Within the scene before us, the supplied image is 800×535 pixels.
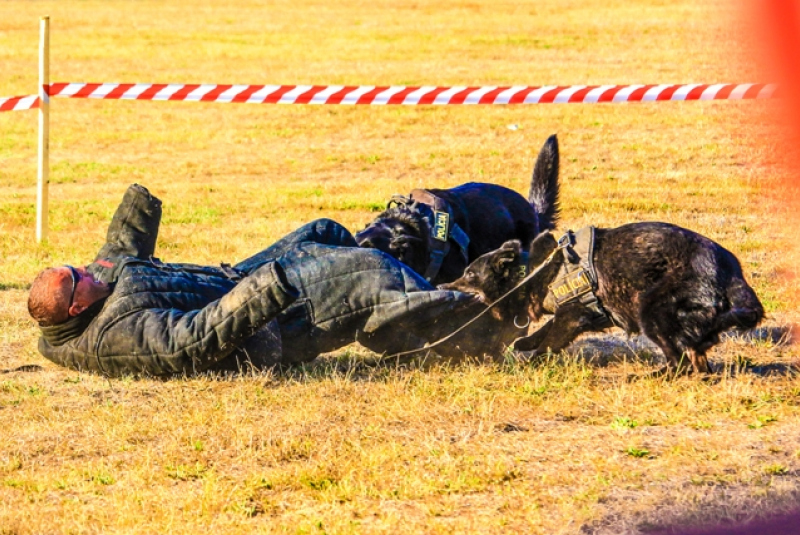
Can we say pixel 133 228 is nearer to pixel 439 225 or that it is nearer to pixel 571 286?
pixel 439 225

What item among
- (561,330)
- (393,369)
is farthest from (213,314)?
(561,330)

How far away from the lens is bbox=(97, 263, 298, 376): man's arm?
5.71 metres

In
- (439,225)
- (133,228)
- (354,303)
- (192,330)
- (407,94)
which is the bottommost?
(192,330)

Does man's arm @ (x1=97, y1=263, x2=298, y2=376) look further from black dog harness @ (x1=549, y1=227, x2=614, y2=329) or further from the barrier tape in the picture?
the barrier tape

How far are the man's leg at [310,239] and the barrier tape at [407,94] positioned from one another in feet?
12.8

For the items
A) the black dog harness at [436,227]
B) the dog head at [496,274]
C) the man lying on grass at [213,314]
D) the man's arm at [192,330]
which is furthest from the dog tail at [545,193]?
the man's arm at [192,330]

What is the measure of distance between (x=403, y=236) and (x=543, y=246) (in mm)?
1092

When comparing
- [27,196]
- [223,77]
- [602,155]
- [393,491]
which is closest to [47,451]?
[393,491]

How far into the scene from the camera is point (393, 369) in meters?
6.59

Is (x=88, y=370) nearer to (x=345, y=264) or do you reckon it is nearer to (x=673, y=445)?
(x=345, y=264)

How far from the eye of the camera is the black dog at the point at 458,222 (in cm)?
726

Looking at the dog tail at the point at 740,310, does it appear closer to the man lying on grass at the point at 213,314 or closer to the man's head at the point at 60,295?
the man lying on grass at the point at 213,314

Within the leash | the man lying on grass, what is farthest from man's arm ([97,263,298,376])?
the leash

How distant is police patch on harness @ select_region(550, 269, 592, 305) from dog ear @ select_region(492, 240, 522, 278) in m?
0.36
